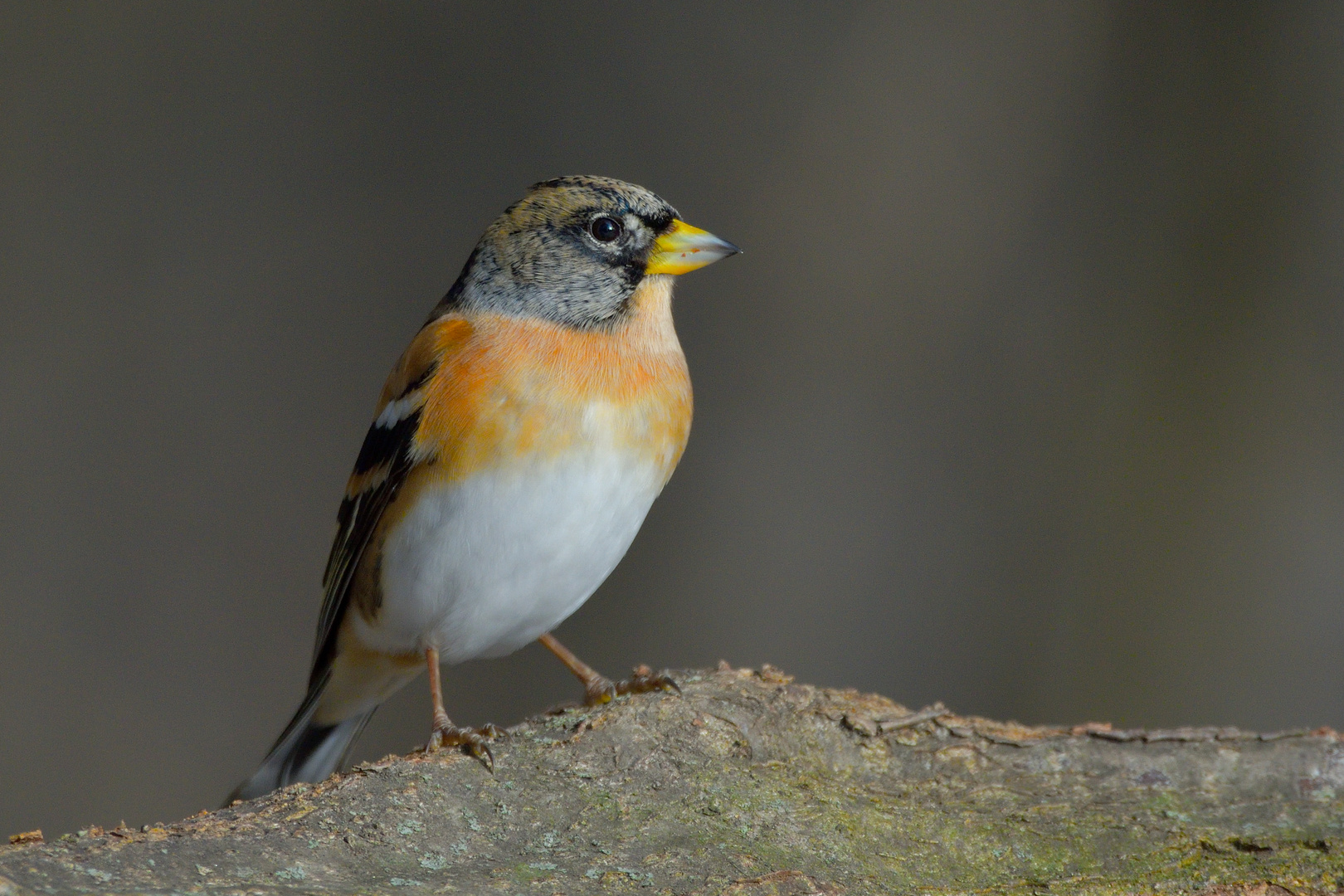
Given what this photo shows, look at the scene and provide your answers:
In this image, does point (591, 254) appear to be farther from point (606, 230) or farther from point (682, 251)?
point (682, 251)

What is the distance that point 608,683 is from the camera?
8.87 feet

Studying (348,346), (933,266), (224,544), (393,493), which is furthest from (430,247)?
(393,493)

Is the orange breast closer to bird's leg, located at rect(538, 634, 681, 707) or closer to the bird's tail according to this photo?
bird's leg, located at rect(538, 634, 681, 707)

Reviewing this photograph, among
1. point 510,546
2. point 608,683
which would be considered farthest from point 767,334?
point 510,546

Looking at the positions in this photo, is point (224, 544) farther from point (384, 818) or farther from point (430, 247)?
point (384, 818)

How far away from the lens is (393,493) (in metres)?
2.58

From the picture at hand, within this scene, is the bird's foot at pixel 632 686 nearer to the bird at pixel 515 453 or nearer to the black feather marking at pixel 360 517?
the bird at pixel 515 453

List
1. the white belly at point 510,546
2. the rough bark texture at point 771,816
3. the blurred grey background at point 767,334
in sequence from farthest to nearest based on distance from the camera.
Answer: the blurred grey background at point 767,334 < the white belly at point 510,546 < the rough bark texture at point 771,816

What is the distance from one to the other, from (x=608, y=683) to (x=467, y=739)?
586 millimetres

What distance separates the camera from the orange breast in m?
2.38

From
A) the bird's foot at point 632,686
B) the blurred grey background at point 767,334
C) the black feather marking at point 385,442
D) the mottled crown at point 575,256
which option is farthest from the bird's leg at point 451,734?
the blurred grey background at point 767,334

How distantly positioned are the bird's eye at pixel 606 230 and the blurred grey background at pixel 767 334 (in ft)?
7.26

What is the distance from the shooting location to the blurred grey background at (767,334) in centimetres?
484

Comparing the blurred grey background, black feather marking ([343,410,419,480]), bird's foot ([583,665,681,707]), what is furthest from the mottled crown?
the blurred grey background
